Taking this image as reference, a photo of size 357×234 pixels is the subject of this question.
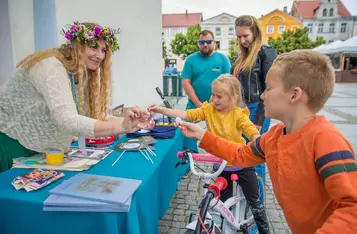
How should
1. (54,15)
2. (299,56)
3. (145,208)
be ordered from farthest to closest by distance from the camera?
(54,15) < (145,208) < (299,56)

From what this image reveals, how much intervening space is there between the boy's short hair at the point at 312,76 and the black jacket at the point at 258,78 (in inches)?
56.4

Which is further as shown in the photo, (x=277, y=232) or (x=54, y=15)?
(x=54, y=15)

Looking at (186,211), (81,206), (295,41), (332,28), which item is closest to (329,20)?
(332,28)

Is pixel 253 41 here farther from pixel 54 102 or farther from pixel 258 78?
pixel 54 102

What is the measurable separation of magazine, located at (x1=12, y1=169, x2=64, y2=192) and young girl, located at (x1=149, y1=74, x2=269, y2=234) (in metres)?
0.97

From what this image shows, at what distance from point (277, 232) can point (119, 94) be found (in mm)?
3456

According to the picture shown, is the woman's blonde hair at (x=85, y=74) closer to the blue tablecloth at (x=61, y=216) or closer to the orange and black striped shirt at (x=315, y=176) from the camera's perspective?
the blue tablecloth at (x=61, y=216)

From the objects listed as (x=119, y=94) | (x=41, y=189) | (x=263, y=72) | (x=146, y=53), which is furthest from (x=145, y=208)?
(x=146, y=53)

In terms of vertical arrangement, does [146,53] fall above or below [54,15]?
below

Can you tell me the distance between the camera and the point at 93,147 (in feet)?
6.97

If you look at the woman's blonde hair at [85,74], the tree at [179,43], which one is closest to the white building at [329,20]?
the tree at [179,43]

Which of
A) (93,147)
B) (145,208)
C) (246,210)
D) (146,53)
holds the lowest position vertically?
(246,210)

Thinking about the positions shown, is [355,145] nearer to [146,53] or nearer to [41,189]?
[146,53]

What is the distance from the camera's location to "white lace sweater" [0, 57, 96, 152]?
1.49 meters
